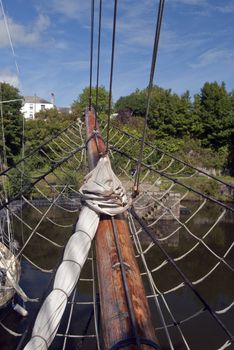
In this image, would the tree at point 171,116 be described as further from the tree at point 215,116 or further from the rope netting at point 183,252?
the rope netting at point 183,252

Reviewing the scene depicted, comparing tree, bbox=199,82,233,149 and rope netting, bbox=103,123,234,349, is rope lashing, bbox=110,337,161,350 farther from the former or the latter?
tree, bbox=199,82,233,149

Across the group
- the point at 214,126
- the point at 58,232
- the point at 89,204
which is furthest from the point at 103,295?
the point at 214,126

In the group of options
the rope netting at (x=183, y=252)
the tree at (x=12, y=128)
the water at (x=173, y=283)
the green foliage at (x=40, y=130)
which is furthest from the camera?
the green foliage at (x=40, y=130)

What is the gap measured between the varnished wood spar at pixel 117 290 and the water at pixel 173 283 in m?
1.28

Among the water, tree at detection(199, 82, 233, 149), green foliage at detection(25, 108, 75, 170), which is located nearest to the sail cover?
the water

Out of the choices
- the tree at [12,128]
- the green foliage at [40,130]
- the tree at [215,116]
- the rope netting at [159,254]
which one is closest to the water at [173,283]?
the rope netting at [159,254]

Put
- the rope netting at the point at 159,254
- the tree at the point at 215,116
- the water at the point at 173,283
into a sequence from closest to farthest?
the rope netting at the point at 159,254 < the water at the point at 173,283 < the tree at the point at 215,116

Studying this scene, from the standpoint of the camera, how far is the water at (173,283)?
5941mm

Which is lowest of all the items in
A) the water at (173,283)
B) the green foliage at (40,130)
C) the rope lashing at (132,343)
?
the water at (173,283)

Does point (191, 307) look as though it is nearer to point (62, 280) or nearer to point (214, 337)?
point (214, 337)

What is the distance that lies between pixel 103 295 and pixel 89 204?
47 centimetres

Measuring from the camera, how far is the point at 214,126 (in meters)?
19.6

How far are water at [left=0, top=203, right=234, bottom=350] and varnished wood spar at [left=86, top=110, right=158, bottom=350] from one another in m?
1.28

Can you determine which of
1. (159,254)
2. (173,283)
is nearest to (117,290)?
(173,283)
